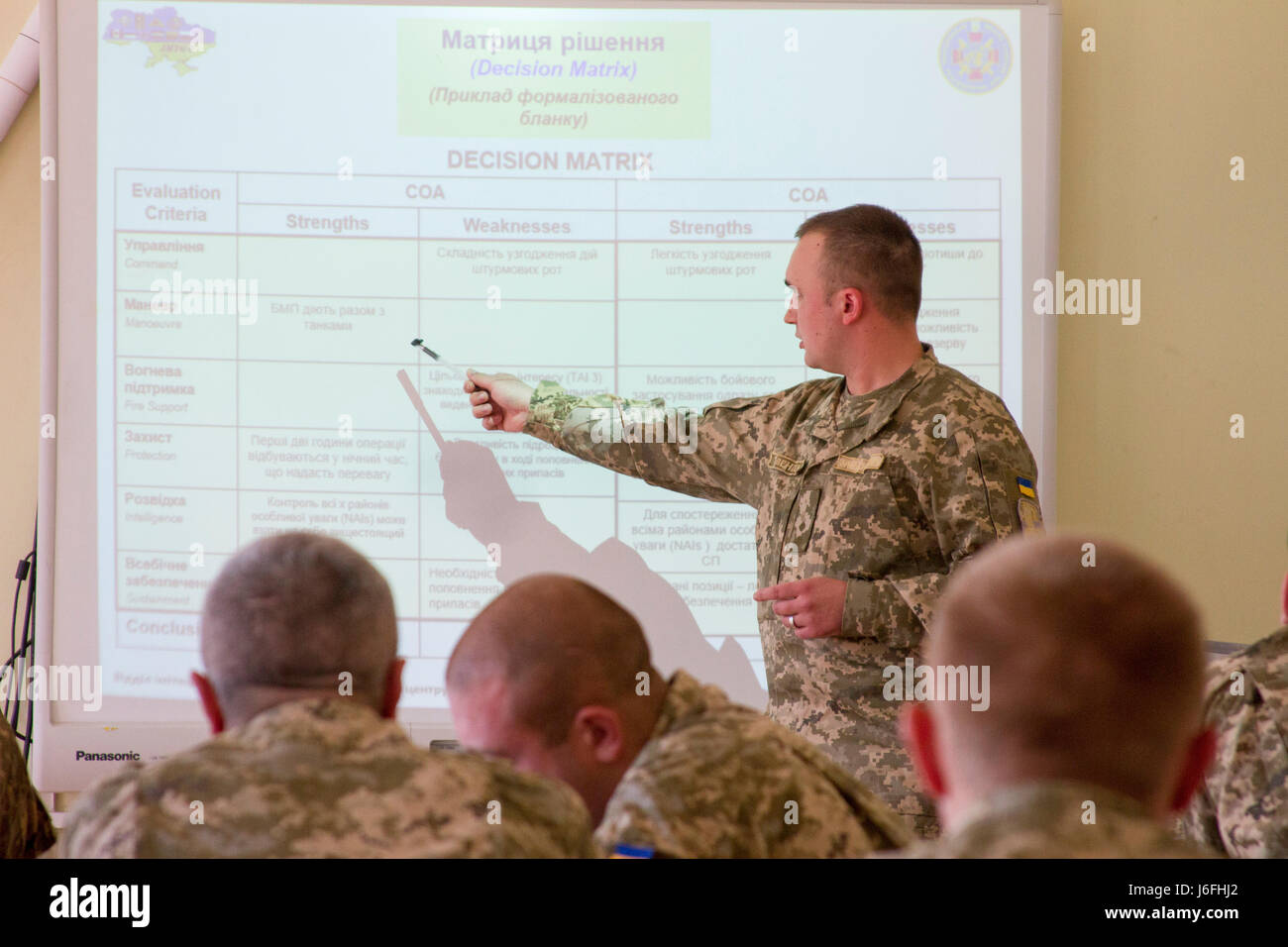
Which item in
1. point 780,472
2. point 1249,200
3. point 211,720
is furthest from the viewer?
point 1249,200

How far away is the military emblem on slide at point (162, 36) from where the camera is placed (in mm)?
3023

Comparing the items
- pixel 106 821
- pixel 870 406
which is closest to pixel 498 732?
pixel 106 821

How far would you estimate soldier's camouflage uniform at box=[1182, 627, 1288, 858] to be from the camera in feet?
5.28

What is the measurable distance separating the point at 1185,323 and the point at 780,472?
4.85 ft

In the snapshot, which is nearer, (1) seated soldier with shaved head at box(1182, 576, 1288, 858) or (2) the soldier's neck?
(1) seated soldier with shaved head at box(1182, 576, 1288, 858)

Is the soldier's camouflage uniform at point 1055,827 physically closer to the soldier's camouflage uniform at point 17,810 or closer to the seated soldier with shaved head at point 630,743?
the seated soldier with shaved head at point 630,743

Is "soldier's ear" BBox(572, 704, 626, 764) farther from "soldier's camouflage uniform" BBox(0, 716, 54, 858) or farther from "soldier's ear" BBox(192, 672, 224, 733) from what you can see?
"soldier's camouflage uniform" BBox(0, 716, 54, 858)

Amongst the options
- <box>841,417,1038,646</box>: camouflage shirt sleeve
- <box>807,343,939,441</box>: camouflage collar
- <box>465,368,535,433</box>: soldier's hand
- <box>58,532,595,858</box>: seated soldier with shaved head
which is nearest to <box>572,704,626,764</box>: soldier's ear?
<box>58,532,595,858</box>: seated soldier with shaved head

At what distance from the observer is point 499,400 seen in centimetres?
285

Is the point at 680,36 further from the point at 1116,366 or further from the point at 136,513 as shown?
the point at 136,513

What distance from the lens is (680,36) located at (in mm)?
3086

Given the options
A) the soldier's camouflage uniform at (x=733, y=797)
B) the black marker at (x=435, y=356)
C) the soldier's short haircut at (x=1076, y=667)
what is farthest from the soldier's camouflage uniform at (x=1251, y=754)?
the black marker at (x=435, y=356)

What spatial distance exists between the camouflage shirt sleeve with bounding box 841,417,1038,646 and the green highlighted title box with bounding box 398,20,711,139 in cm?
123

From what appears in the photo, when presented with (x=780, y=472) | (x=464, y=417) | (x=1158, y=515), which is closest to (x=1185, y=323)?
(x=1158, y=515)
